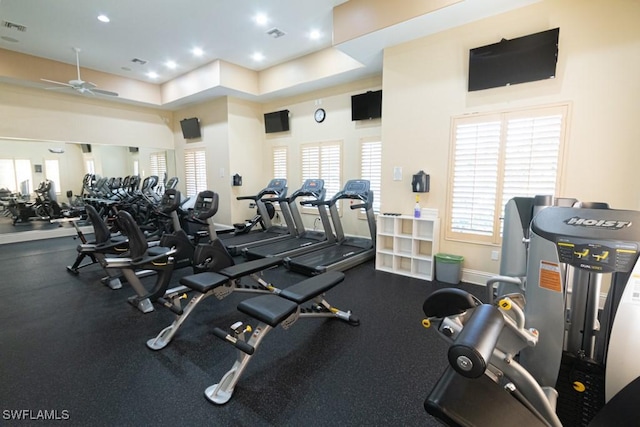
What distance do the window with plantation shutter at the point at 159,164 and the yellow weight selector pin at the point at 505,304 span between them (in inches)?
373

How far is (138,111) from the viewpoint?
8133 millimetres

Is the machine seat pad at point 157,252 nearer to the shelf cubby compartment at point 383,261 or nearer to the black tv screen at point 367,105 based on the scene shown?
the shelf cubby compartment at point 383,261

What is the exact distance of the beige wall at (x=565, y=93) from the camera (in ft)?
10.0

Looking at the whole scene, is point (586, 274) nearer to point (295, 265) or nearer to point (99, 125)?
point (295, 265)

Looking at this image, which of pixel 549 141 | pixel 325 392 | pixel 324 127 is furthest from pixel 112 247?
pixel 549 141

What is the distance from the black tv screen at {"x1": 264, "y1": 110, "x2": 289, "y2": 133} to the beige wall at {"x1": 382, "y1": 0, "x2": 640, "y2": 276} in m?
3.37

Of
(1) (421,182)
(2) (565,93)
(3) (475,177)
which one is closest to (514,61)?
(2) (565,93)

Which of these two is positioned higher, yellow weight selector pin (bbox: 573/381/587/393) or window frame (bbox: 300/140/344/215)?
window frame (bbox: 300/140/344/215)

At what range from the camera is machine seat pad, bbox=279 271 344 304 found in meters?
2.49

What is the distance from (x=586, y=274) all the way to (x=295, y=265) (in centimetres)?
346

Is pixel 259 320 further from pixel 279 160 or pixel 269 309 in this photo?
pixel 279 160

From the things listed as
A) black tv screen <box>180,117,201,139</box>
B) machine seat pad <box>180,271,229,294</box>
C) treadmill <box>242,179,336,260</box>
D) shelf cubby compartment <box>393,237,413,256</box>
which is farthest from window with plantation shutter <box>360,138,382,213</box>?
black tv screen <box>180,117,201,139</box>

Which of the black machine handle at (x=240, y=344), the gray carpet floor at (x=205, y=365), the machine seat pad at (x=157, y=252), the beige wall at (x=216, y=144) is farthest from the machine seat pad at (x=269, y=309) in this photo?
the beige wall at (x=216, y=144)

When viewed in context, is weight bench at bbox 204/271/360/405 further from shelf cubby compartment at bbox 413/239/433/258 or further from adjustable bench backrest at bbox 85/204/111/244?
adjustable bench backrest at bbox 85/204/111/244
